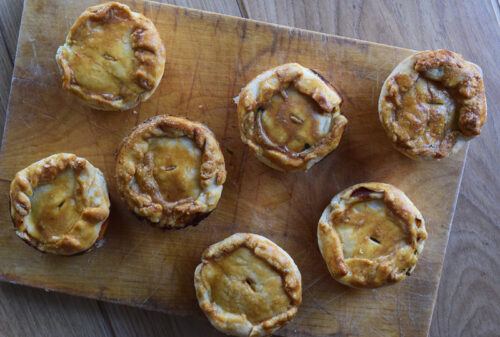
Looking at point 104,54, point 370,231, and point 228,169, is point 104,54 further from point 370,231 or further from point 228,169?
point 370,231

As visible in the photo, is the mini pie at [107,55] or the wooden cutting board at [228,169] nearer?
the mini pie at [107,55]

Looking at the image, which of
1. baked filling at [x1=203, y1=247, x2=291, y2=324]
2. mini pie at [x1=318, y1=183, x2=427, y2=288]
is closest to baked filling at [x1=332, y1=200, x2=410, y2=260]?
mini pie at [x1=318, y1=183, x2=427, y2=288]

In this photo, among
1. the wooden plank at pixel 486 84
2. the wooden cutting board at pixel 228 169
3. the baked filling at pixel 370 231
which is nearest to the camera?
the baked filling at pixel 370 231

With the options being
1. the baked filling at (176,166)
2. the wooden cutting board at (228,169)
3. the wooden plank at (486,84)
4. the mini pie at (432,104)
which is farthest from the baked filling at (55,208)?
the mini pie at (432,104)

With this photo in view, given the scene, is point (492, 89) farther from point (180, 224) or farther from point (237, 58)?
point (180, 224)

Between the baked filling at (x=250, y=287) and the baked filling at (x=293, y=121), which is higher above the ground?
the baked filling at (x=293, y=121)

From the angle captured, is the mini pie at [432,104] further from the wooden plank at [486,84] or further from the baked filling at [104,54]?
the baked filling at [104,54]

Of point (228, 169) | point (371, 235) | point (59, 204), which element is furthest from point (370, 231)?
point (59, 204)
